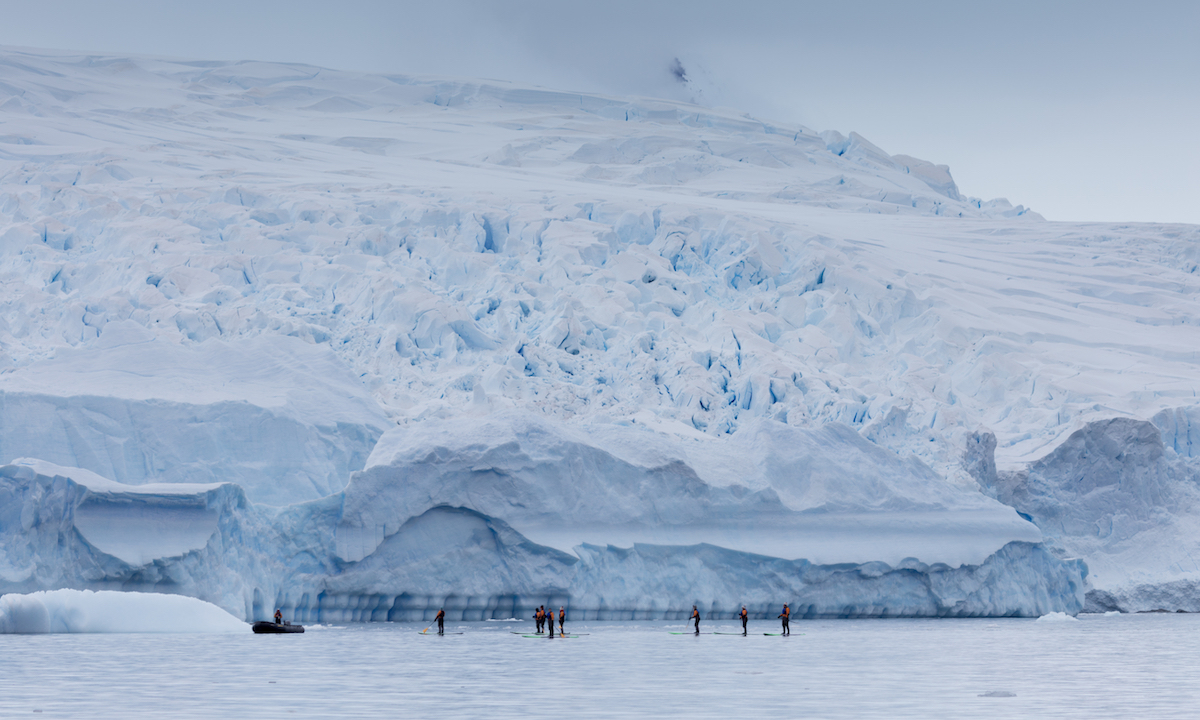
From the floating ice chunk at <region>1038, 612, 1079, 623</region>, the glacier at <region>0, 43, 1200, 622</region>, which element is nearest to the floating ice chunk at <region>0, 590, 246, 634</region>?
the glacier at <region>0, 43, 1200, 622</region>

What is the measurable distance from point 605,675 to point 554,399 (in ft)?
28.8

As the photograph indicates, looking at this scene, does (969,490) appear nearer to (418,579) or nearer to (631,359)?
(631,359)

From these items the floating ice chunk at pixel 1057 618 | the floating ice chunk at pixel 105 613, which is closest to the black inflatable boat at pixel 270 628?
the floating ice chunk at pixel 105 613

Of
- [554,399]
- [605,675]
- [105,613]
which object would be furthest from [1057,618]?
[105,613]

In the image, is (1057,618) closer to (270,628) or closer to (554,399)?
(554,399)

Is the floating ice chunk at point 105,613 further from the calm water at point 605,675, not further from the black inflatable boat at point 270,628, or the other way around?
the black inflatable boat at point 270,628

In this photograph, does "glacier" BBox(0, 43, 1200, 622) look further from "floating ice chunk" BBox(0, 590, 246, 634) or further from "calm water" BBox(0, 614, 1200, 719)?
"calm water" BBox(0, 614, 1200, 719)

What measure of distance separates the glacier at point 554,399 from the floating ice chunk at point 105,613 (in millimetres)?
484

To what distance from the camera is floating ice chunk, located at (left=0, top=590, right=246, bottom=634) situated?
44.9 ft

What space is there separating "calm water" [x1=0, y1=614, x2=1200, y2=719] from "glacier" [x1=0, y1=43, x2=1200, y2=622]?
1.34 m

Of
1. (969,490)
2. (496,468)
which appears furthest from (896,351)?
(496,468)

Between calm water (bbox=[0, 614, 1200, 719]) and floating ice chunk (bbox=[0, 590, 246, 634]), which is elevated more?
floating ice chunk (bbox=[0, 590, 246, 634])

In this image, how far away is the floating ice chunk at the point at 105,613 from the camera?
44.9 feet

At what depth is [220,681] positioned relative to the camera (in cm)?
902
